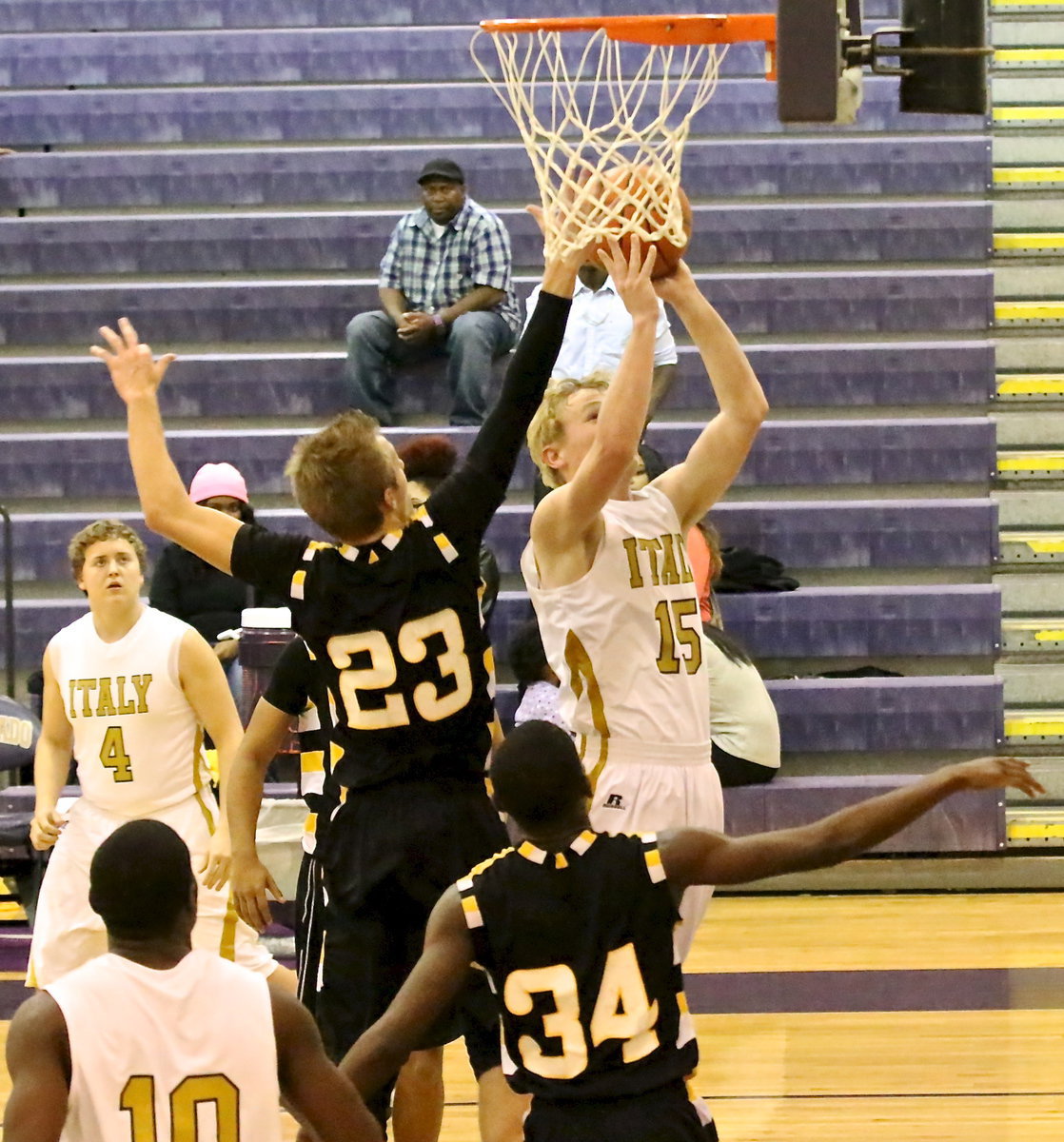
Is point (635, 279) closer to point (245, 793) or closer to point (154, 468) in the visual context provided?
point (154, 468)

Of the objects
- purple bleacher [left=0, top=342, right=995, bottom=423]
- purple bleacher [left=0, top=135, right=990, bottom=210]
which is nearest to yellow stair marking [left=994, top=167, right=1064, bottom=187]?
purple bleacher [left=0, top=135, right=990, bottom=210]

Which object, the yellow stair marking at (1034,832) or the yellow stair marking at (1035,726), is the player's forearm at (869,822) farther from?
the yellow stair marking at (1035,726)

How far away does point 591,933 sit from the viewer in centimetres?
274

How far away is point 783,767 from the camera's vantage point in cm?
818

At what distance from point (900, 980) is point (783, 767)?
2062 mm

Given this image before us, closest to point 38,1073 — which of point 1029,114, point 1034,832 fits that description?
point 1034,832

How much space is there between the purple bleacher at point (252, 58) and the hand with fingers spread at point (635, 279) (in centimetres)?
784

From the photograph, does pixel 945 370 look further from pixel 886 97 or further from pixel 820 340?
pixel 886 97

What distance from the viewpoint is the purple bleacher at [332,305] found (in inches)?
383

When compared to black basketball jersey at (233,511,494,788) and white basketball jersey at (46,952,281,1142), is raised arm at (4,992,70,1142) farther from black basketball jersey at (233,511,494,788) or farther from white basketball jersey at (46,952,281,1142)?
black basketball jersey at (233,511,494,788)

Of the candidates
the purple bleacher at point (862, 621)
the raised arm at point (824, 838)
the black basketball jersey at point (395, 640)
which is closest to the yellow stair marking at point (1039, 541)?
the purple bleacher at point (862, 621)

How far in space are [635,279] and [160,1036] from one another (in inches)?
69.6

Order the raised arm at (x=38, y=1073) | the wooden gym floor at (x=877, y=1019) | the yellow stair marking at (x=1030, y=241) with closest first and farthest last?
the raised arm at (x=38, y=1073) < the wooden gym floor at (x=877, y=1019) < the yellow stair marking at (x=1030, y=241)

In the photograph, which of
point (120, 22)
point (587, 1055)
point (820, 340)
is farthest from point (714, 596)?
point (120, 22)
